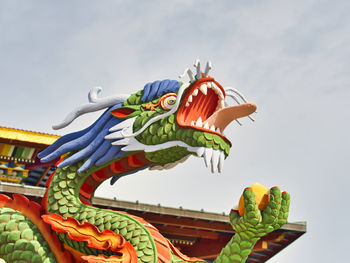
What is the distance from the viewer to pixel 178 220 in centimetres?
784

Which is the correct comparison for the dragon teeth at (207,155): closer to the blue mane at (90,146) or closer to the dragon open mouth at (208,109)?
the dragon open mouth at (208,109)

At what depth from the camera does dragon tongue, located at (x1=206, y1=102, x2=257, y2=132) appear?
17.4 feet

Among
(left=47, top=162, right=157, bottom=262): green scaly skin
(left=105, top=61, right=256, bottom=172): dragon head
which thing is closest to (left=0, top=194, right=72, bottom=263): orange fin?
(left=47, top=162, right=157, bottom=262): green scaly skin

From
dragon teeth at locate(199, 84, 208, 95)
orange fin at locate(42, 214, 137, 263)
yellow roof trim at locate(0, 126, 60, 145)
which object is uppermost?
yellow roof trim at locate(0, 126, 60, 145)

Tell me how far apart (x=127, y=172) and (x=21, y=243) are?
114cm

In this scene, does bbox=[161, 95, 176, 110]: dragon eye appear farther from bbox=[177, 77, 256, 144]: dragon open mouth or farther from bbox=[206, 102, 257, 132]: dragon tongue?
bbox=[206, 102, 257, 132]: dragon tongue

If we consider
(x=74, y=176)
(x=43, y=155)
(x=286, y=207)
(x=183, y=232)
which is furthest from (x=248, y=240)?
(x=183, y=232)

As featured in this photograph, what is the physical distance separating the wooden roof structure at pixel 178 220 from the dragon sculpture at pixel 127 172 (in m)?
1.76

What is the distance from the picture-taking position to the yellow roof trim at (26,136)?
812 centimetres

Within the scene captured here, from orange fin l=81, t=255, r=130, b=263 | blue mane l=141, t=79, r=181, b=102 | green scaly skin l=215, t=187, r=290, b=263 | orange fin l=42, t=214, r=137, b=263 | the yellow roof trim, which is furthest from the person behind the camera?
the yellow roof trim

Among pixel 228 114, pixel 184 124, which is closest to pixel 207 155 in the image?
pixel 184 124

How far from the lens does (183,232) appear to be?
8023 mm

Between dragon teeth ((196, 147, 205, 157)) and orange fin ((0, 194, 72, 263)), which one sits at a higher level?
dragon teeth ((196, 147, 205, 157))

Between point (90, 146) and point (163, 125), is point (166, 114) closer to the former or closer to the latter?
point (163, 125)
